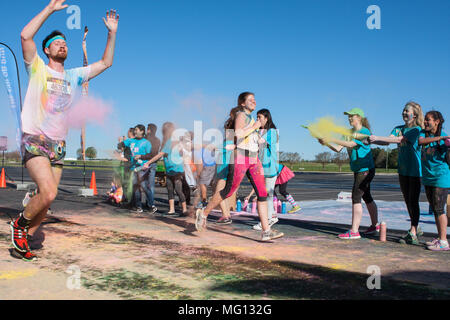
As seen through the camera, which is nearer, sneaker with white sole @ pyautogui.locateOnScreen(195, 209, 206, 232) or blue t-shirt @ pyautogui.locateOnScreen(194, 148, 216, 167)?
sneaker with white sole @ pyautogui.locateOnScreen(195, 209, 206, 232)

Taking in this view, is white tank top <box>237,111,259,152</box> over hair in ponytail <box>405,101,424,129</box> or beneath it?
beneath

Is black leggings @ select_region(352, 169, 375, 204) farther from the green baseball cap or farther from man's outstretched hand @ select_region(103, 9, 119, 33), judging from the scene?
man's outstretched hand @ select_region(103, 9, 119, 33)

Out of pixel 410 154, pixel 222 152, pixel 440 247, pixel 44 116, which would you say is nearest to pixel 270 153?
pixel 222 152

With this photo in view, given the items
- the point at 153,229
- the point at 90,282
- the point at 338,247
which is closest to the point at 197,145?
the point at 153,229

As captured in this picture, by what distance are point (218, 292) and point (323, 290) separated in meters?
0.90

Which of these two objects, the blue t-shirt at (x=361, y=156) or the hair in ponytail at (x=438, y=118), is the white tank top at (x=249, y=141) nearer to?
the blue t-shirt at (x=361, y=156)

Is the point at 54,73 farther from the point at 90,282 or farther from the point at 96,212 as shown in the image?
the point at 96,212

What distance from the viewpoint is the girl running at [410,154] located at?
5.91 m

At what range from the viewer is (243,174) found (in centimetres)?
595

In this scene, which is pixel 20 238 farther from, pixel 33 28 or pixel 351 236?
pixel 351 236

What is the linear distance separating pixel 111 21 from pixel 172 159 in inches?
188

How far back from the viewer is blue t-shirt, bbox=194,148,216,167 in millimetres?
10140

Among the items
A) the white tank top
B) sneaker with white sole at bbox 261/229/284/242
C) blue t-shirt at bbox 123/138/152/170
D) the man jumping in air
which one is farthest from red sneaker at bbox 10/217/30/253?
blue t-shirt at bbox 123/138/152/170

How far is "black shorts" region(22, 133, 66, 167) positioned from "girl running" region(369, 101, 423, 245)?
4196mm
